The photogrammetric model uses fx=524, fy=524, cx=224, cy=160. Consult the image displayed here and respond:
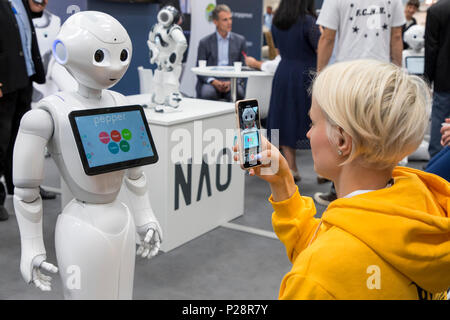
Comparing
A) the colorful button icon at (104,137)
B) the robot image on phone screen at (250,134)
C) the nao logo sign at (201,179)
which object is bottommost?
the nao logo sign at (201,179)

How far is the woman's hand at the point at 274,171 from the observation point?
112 cm

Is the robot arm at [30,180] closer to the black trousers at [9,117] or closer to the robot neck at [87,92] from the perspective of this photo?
the robot neck at [87,92]

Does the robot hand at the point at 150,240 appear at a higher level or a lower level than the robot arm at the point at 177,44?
lower

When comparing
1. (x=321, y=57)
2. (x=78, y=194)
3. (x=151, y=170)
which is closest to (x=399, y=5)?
(x=321, y=57)

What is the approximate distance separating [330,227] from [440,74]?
3259 mm

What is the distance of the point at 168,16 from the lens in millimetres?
2979

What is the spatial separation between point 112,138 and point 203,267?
145 centimetres

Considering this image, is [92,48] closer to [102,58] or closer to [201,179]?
[102,58]

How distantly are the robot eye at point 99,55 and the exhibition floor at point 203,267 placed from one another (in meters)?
1.32

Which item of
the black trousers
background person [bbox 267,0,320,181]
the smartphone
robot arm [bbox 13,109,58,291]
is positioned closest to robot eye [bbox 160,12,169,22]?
the black trousers

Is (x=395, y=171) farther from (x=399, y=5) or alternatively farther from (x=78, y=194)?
(x=399, y=5)

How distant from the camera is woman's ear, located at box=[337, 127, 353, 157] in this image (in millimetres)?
885

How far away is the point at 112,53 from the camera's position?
5.27ft

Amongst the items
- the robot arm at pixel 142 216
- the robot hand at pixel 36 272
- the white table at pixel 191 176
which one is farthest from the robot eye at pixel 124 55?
the white table at pixel 191 176
